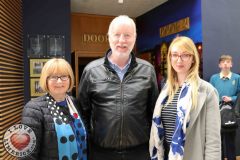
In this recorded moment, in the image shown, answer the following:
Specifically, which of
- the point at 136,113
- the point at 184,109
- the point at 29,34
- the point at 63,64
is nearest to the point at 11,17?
the point at 29,34

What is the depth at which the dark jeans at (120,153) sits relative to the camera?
211cm

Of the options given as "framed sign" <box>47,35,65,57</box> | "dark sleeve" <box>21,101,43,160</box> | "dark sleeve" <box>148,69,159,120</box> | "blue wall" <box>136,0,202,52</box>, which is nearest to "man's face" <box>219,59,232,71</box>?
"blue wall" <box>136,0,202,52</box>

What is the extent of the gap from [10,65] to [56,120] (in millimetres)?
2834

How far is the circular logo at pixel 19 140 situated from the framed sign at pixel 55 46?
4.04 m

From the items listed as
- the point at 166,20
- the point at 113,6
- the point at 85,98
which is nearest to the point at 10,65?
the point at 85,98

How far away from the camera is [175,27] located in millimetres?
6250

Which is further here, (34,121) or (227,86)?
(227,86)

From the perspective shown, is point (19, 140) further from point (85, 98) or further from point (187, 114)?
point (187, 114)

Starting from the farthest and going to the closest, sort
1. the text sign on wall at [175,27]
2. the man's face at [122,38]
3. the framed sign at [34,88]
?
the text sign on wall at [175,27] → the framed sign at [34,88] → the man's face at [122,38]

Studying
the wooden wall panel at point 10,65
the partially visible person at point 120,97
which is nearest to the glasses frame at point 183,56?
the partially visible person at point 120,97

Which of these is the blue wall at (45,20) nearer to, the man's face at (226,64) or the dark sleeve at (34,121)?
the man's face at (226,64)

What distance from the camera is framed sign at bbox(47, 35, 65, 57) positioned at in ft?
18.3

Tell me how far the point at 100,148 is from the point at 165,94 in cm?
67

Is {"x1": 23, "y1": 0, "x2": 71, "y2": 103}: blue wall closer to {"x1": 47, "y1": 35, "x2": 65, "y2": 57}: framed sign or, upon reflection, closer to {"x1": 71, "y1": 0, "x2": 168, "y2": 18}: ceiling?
{"x1": 47, "y1": 35, "x2": 65, "y2": 57}: framed sign
